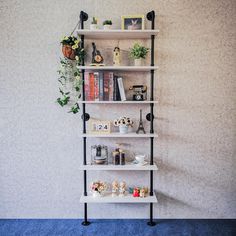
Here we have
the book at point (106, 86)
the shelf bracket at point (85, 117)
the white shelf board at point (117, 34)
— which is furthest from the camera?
the shelf bracket at point (85, 117)

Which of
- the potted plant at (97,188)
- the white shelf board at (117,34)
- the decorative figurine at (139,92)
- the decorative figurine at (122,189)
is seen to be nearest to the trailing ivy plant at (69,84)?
the white shelf board at (117,34)

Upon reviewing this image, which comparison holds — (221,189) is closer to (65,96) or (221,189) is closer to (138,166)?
(138,166)

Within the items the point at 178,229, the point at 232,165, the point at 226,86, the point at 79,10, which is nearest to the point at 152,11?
the point at 79,10

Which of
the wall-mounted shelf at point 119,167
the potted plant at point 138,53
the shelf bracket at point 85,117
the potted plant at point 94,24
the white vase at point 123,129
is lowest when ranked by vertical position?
the wall-mounted shelf at point 119,167

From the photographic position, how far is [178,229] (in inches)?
98.7

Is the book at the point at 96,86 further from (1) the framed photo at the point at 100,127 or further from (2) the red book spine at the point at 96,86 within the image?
(1) the framed photo at the point at 100,127

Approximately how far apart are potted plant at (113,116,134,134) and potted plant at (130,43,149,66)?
566mm

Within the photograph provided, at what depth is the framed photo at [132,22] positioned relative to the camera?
244cm

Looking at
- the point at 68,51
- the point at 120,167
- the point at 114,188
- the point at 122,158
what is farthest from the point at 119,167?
the point at 68,51

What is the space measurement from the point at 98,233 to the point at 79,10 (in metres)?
2.26

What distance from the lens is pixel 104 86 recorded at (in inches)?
96.3

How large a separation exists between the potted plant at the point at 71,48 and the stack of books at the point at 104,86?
224 mm

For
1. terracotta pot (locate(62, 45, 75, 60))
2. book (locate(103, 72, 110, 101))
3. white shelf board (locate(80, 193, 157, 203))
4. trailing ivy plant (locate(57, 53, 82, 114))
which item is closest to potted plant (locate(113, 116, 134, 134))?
book (locate(103, 72, 110, 101))

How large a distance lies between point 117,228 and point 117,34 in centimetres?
196
